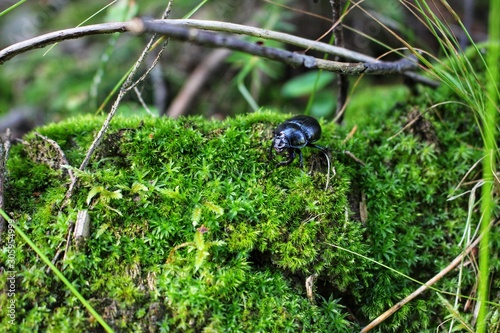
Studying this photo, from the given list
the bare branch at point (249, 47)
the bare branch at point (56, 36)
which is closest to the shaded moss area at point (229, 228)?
the bare branch at point (249, 47)

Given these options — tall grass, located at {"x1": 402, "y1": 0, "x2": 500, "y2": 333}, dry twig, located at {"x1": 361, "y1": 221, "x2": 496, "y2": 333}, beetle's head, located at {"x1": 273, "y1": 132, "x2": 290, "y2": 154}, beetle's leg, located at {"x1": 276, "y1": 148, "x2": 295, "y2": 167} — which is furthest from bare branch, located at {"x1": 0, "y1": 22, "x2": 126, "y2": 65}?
dry twig, located at {"x1": 361, "y1": 221, "x2": 496, "y2": 333}

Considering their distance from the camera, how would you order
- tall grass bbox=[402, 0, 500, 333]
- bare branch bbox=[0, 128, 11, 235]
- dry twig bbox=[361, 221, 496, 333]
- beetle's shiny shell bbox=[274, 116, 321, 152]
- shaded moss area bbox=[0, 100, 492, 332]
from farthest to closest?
beetle's shiny shell bbox=[274, 116, 321, 152], dry twig bbox=[361, 221, 496, 333], bare branch bbox=[0, 128, 11, 235], shaded moss area bbox=[0, 100, 492, 332], tall grass bbox=[402, 0, 500, 333]

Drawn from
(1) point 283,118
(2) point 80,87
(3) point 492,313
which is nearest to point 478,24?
(1) point 283,118

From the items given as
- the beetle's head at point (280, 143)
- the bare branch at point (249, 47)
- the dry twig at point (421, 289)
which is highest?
the bare branch at point (249, 47)

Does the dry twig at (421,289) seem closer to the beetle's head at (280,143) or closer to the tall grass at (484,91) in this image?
the tall grass at (484,91)

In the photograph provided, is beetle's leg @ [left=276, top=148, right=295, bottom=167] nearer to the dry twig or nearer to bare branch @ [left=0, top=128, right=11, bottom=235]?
the dry twig

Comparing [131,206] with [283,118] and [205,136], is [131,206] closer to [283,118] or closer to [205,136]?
[205,136]
